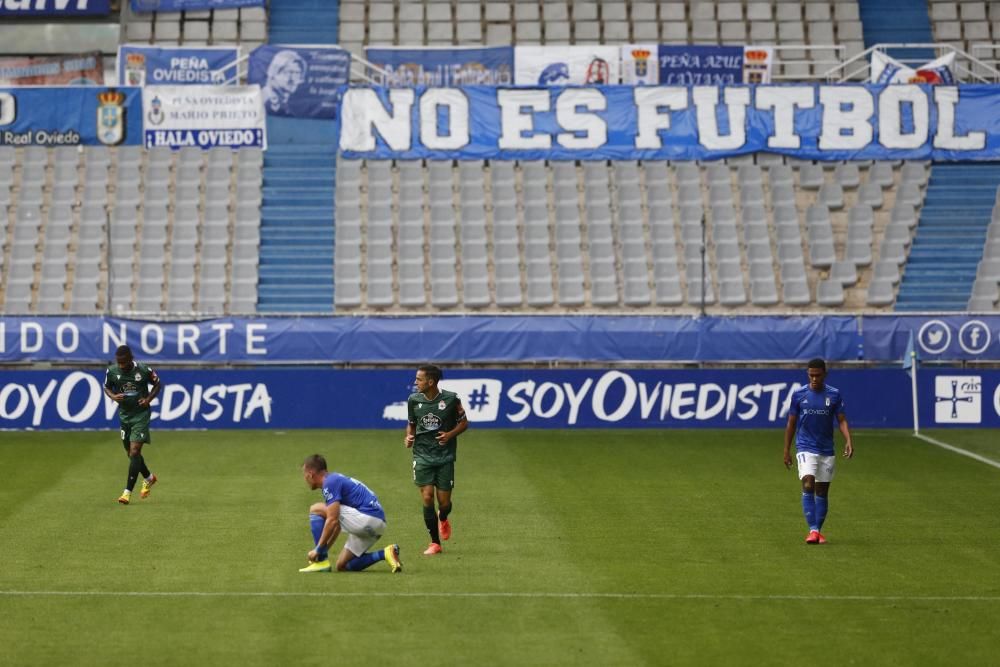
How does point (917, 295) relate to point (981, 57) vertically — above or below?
below

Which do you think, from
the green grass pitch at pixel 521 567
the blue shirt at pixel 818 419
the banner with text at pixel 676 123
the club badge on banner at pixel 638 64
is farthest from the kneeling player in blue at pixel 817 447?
the club badge on banner at pixel 638 64

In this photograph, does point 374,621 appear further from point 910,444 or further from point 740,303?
point 740,303

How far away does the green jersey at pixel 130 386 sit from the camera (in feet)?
64.7

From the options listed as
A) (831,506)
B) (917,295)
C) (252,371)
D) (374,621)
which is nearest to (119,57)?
(252,371)

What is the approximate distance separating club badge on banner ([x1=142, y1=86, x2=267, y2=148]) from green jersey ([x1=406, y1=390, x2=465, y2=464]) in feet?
73.2

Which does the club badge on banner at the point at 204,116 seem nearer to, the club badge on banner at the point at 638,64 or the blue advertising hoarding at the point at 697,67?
the club badge on banner at the point at 638,64

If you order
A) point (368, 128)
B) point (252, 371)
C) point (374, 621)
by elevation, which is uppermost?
point (368, 128)

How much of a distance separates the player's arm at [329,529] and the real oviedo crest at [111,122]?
24445 millimetres

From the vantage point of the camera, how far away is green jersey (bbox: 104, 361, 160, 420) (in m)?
19.7

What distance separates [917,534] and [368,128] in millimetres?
21908

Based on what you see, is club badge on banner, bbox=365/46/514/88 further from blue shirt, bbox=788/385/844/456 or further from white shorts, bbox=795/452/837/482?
white shorts, bbox=795/452/837/482

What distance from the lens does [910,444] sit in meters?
26.8

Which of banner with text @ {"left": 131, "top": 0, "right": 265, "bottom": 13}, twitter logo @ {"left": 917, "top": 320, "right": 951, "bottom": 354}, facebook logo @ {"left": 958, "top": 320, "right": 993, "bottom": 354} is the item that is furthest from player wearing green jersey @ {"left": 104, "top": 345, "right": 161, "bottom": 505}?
banner with text @ {"left": 131, "top": 0, "right": 265, "bottom": 13}

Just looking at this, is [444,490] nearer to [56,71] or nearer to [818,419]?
[818,419]
